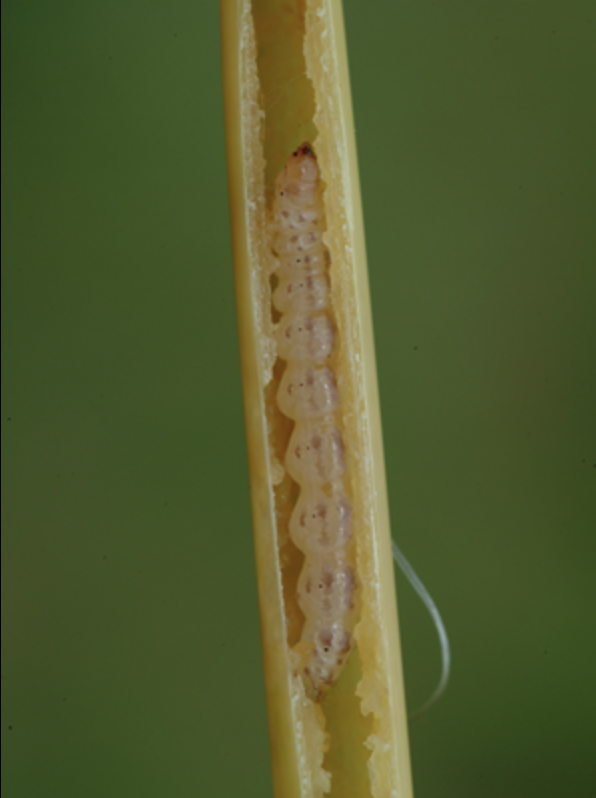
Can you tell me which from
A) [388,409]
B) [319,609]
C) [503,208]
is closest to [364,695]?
[319,609]

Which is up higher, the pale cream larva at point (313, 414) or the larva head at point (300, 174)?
the larva head at point (300, 174)

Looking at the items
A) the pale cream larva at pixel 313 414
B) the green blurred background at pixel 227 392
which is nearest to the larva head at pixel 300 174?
the pale cream larva at pixel 313 414

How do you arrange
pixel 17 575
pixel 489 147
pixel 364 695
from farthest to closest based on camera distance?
A: pixel 17 575
pixel 489 147
pixel 364 695

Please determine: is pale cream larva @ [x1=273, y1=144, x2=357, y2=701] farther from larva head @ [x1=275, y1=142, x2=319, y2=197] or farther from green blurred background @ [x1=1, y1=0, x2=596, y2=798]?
green blurred background @ [x1=1, y1=0, x2=596, y2=798]

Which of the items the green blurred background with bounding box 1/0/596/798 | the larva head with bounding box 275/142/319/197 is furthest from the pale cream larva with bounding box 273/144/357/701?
the green blurred background with bounding box 1/0/596/798

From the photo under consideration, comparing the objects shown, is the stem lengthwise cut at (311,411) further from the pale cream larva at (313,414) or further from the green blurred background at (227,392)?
the green blurred background at (227,392)

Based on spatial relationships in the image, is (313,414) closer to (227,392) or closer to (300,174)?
(300,174)

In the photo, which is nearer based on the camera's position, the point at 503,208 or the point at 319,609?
the point at 319,609

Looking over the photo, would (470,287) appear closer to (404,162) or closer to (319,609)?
(404,162)
